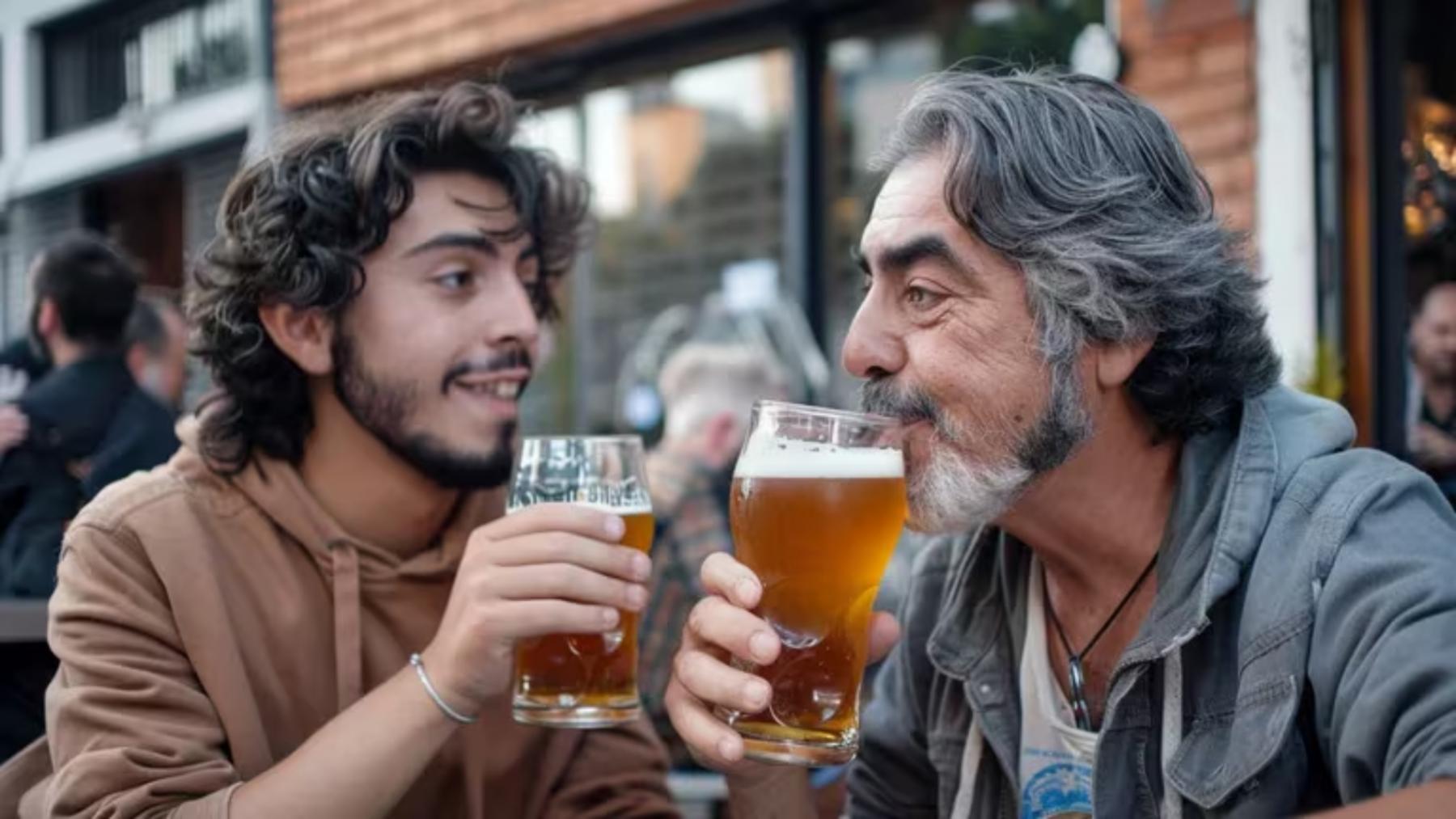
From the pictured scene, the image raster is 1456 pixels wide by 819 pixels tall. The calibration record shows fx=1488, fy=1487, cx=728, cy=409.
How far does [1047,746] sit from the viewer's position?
7.04 ft

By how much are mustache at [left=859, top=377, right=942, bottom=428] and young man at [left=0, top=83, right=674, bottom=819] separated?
1.29ft

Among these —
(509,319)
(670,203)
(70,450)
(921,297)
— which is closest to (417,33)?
(670,203)

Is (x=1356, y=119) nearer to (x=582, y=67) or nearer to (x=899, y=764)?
(x=899, y=764)

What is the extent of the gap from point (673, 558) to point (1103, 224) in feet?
8.36

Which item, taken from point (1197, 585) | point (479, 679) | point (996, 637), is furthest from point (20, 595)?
point (1197, 585)

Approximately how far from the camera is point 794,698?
71.3 inches

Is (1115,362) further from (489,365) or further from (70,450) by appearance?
(70,450)

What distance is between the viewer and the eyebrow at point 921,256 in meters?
2.00

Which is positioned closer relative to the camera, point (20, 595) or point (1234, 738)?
point (1234, 738)

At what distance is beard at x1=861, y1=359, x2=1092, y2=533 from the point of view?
77.1 inches

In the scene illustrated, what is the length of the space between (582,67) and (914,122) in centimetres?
514

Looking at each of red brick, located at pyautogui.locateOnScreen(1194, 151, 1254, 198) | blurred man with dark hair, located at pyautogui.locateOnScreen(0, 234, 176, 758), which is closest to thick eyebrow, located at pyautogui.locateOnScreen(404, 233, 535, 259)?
blurred man with dark hair, located at pyautogui.locateOnScreen(0, 234, 176, 758)

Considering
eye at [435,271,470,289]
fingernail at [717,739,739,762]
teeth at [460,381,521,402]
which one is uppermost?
eye at [435,271,470,289]

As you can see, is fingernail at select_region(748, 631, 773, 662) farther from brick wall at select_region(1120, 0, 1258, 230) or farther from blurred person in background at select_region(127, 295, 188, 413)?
blurred person in background at select_region(127, 295, 188, 413)
